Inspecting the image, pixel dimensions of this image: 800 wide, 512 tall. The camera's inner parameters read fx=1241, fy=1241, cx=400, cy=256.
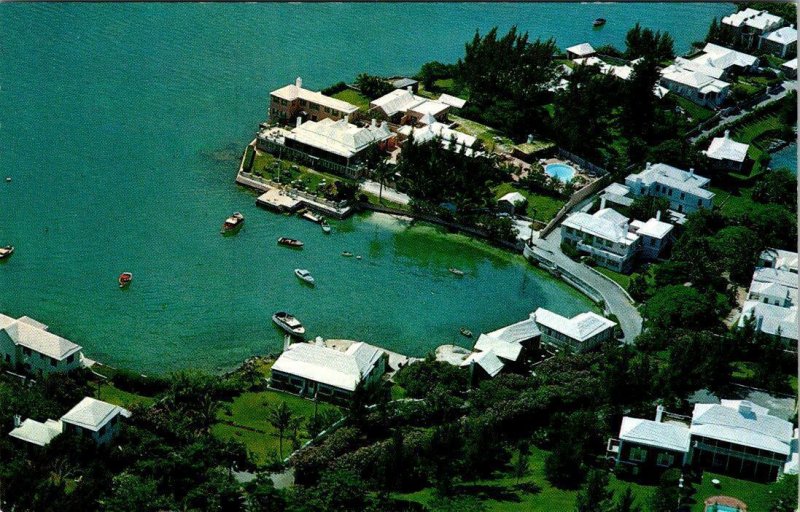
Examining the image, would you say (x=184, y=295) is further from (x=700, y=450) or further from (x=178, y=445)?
(x=700, y=450)

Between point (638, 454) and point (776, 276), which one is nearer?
point (638, 454)

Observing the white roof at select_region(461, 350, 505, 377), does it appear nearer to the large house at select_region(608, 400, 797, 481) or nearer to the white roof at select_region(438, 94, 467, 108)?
the large house at select_region(608, 400, 797, 481)

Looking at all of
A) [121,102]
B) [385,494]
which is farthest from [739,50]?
[385,494]

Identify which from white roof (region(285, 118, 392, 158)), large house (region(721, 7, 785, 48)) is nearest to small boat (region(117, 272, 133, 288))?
white roof (region(285, 118, 392, 158))

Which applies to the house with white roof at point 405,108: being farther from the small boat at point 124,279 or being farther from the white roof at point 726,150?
the small boat at point 124,279

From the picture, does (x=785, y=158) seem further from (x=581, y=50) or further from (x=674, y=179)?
(x=581, y=50)

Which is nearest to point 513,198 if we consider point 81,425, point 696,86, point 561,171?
point 561,171
